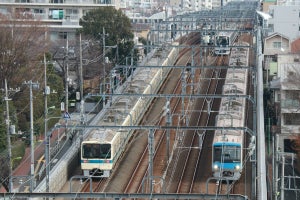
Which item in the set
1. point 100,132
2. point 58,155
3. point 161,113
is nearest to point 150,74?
point 161,113

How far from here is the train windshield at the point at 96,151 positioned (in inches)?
558

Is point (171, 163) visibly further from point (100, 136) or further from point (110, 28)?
point (110, 28)

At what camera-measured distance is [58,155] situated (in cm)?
1720

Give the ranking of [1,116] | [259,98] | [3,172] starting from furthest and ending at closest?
[259,98]
[1,116]
[3,172]

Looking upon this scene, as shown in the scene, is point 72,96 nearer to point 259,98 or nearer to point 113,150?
point 259,98

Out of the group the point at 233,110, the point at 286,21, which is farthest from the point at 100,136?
the point at 286,21

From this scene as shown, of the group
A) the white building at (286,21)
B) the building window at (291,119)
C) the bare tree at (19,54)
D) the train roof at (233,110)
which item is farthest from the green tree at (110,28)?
the white building at (286,21)

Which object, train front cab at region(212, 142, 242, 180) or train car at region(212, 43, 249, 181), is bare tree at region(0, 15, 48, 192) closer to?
train car at region(212, 43, 249, 181)

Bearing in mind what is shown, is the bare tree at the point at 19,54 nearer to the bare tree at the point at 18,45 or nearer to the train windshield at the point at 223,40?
the bare tree at the point at 18,45

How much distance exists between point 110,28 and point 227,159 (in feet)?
49.6

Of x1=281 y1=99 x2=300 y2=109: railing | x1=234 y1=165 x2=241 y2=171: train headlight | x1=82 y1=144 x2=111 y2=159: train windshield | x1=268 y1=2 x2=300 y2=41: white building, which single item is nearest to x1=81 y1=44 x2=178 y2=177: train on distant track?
x1=82 y1=144 x2=111 y2=159: train windshield

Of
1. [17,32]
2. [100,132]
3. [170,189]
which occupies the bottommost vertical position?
[170,189]

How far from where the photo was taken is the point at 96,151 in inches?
559

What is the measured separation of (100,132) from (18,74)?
24.2ft
